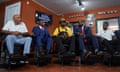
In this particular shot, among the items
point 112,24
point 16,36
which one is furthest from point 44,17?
point 16,36

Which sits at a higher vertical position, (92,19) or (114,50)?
(92,19)

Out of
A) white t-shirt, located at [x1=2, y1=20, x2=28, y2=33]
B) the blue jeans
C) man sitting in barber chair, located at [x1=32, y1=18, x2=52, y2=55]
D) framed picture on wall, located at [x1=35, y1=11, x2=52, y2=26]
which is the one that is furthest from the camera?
framed picture on wall, located at [x1=35, y1=11, x2=52, y2=26]

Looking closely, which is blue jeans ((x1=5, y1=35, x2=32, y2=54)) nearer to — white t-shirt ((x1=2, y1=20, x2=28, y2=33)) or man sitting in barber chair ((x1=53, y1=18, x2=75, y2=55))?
white t-shirt ((x1=2, y1=20, x2=28, y2=33))

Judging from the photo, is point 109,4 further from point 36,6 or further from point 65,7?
point 36,6

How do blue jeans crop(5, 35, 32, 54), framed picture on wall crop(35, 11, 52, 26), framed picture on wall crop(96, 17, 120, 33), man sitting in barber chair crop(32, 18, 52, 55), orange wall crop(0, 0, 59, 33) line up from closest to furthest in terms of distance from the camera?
blue jeans crop(5, 35, 32, 54) → man sitting in barber chair crop(32, 18, 52, 55) → orange wall crop(0, 0, 59, 33) → framed picture on wall crop(96, 17, 120, 33) → framed picture on wall crop(35, 11, 52, 26)

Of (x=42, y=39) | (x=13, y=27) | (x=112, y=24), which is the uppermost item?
(x=112, y=24)

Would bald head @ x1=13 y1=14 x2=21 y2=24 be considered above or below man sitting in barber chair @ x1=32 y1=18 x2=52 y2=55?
above

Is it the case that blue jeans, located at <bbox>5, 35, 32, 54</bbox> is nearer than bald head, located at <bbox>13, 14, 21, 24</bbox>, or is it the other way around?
blue jeans, located at <bbox>5, 35, 32, 54</bbox>

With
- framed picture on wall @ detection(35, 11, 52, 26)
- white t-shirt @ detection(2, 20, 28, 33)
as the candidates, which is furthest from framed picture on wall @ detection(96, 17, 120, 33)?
white t-shirt @ detection(2, 20, 28, 33)

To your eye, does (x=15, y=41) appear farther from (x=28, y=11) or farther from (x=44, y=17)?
(x=44, y=17)

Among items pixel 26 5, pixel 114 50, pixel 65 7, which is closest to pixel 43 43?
pixel 114 50

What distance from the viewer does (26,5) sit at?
6711 mm

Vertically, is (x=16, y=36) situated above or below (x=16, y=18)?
below

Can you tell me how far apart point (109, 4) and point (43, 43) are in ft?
13.1
